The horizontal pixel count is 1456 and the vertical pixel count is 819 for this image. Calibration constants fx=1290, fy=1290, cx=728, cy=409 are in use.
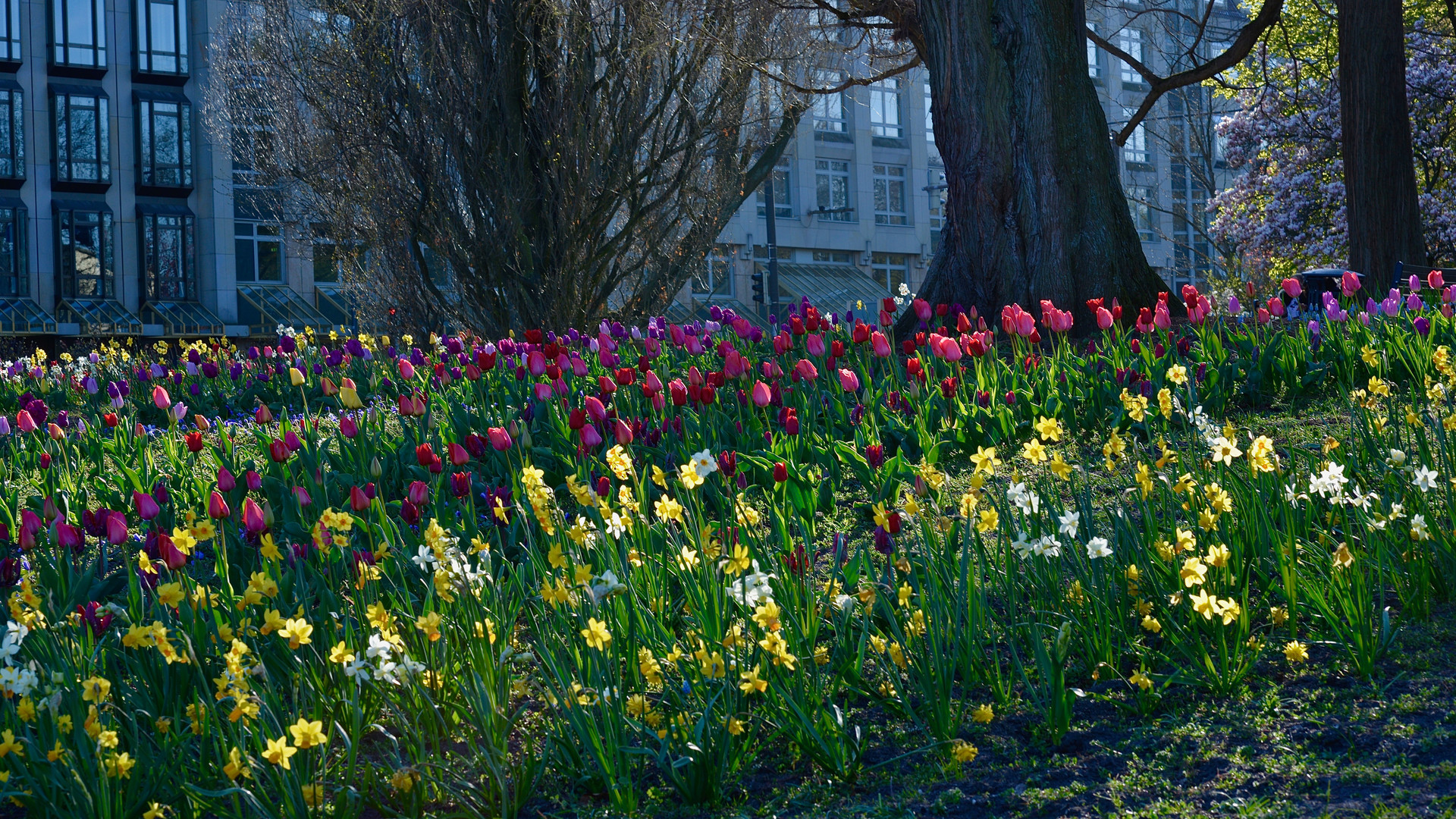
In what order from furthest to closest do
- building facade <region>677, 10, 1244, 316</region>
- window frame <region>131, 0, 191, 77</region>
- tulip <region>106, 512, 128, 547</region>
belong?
building facade <region>677, 10, 1244, 316</region> → window frame <region>131, 0, 191, 77</region> → tulip <region>106, 512, 128, 547</region>

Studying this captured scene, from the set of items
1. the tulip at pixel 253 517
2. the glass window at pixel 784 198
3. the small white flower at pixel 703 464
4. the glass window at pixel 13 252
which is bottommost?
the tulip at pixel 253 517

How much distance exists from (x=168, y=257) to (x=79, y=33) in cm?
581

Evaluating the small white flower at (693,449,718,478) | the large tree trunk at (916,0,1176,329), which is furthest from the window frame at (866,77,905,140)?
the small white flower at (693,449,718,478)

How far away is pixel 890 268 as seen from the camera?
44719 millimetres

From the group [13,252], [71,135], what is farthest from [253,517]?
[71,135]

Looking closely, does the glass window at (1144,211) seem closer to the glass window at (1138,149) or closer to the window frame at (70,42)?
the glass window at (1138,149)

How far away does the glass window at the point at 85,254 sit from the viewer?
104 ft

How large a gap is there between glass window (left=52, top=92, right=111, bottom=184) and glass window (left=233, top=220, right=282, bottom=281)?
346 centimetres

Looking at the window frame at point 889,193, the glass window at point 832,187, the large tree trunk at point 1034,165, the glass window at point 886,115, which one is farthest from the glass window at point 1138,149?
the large tree trunk at point 1034,165

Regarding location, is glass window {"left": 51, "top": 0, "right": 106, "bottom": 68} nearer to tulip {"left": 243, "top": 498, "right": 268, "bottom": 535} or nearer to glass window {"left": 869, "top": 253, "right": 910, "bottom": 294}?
glass window {"left": 869, "top": 253, "right": 910, "bottom": 294}

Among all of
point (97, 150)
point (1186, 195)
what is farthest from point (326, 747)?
point (1186, 195)

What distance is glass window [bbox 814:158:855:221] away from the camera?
42562mm

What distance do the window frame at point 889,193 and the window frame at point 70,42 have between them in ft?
77.9

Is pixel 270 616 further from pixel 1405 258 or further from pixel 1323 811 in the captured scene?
pixel 1405 258
